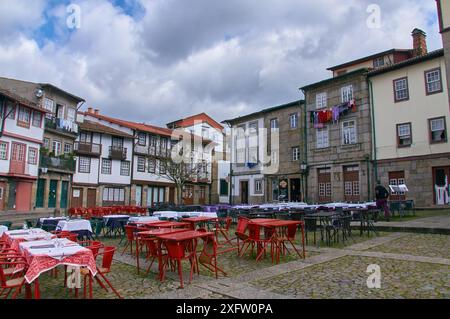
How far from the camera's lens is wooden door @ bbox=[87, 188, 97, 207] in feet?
101

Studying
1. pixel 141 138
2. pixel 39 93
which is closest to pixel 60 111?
pixel 39 93

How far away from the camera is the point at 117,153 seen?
33094mm

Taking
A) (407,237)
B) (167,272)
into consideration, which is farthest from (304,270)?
(407,237)

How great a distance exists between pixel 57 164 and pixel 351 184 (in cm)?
2263

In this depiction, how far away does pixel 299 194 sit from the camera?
25766mm

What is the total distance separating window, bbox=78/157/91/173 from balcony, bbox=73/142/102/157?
593 millimetres

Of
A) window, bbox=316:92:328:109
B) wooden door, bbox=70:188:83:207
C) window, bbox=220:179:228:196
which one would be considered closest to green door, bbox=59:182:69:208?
wooden door, bbox=70:188:83:207

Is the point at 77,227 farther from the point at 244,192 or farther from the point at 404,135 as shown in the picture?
the point at 244,192

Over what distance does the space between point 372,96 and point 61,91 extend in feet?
80.8

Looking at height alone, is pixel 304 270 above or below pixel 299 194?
below

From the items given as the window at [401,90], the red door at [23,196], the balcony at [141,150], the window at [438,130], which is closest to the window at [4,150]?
the red door at [23,196]

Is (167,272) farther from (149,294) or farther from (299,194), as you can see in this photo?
(299,194)

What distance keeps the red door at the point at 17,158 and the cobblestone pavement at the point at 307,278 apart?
19.9 metres

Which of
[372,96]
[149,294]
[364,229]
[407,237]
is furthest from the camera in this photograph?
[372,96]
